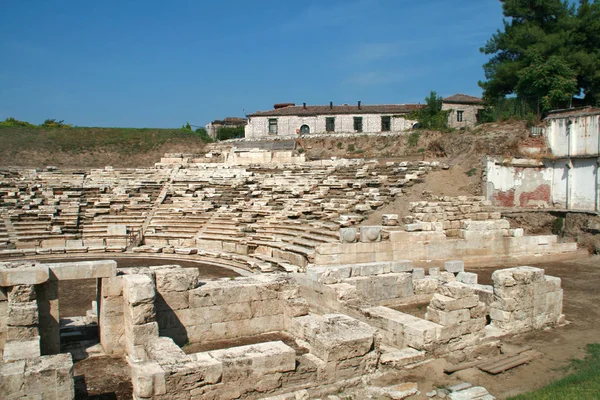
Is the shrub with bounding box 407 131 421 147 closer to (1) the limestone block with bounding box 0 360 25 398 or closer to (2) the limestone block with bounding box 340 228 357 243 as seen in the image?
(2) the limestone block with bounding box 340 228 357 243

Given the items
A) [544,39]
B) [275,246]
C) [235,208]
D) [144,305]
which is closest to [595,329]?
[144,305]

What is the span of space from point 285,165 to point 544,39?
14.1m

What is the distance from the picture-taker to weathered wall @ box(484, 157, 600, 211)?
18.6 meters

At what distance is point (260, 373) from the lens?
18.7ft

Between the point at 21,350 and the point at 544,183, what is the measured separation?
745 inches

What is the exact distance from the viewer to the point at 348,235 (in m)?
14.3

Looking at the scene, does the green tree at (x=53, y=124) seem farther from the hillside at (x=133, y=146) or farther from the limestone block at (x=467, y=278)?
the limestone block at (x=467, y=278)

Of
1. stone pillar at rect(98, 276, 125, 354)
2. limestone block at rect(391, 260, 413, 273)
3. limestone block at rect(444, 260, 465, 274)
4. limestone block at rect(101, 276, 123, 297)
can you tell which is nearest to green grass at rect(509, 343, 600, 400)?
limestone block at rect(391, 260, 413, 273)

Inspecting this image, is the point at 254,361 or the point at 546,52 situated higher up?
the point at 546,52

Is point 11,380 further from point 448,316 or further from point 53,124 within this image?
point 53,124

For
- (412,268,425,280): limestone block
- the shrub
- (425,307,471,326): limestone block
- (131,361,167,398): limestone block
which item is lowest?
(412,268,425,280): limestone block

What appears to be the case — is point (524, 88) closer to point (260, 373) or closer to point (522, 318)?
point (522, 318)

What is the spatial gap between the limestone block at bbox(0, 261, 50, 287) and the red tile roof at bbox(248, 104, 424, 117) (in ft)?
103

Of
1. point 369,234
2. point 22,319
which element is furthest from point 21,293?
point 369,234
